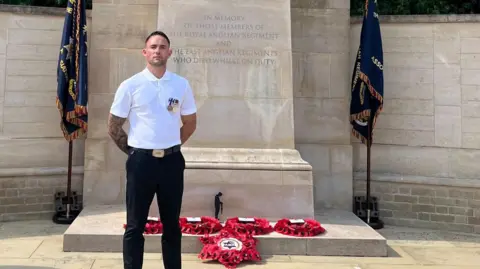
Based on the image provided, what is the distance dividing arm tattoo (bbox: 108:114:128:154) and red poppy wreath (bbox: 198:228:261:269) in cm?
185

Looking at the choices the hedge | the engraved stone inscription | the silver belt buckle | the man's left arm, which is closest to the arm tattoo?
the silver belt buckle

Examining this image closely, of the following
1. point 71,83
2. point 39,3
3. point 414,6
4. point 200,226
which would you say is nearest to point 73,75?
point 71,83

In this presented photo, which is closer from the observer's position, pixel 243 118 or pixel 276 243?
pixel 276 243

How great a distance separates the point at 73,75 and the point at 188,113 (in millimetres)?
4035

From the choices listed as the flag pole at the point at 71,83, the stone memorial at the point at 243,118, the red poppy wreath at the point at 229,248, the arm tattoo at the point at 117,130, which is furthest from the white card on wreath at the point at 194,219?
the flag pole at the point at 71,83

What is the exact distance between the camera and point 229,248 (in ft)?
15.8

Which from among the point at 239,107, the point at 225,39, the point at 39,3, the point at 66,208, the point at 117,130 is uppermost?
the point at 39,3

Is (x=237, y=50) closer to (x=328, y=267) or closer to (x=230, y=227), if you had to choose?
(x=230, y=227)

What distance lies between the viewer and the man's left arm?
3.51m

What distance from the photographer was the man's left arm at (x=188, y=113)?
3.51 m

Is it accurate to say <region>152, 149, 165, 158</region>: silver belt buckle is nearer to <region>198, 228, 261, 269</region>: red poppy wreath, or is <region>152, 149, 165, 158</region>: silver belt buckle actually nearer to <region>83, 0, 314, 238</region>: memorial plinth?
<region>198, 228, 261, 269</region>: red poppy wreath

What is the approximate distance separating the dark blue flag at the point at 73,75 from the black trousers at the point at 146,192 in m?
3.96

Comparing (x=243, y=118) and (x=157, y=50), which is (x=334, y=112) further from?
(x=157, y=50)

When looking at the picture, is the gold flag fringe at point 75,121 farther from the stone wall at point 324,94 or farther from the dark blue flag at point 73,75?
the stone wall at point 324,94
